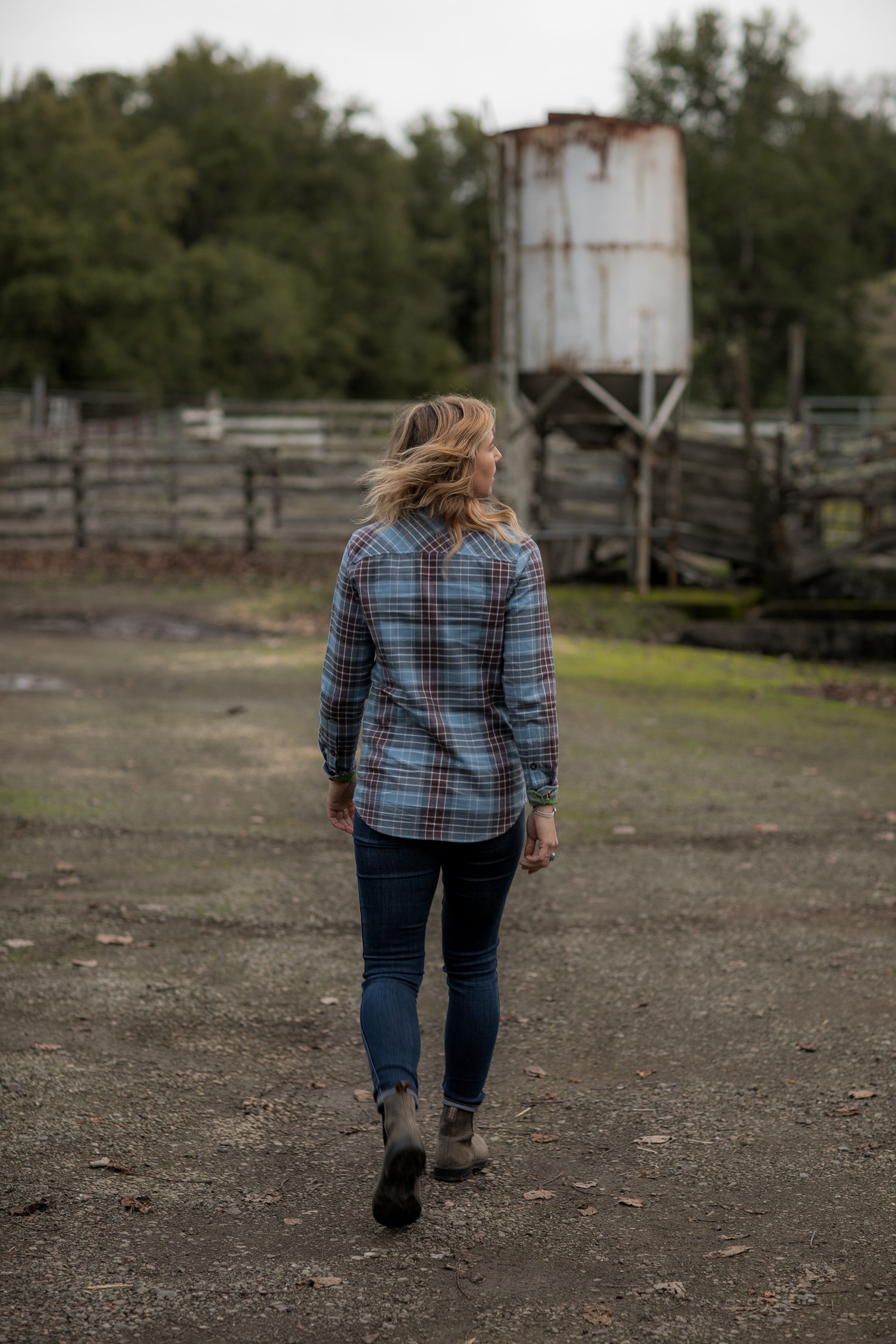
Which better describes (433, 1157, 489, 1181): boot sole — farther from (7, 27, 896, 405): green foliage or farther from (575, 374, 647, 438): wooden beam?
(7, 27, 896, 405): green foliage

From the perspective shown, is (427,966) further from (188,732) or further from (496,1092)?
(188,732)

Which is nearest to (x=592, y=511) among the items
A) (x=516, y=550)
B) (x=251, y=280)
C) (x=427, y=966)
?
(x=427, y=966)

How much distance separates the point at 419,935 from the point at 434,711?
57 centimetres

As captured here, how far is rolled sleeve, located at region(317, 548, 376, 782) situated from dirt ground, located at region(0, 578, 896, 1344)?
1111 mm

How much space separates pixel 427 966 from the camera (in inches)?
204

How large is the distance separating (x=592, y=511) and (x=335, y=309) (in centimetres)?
5242

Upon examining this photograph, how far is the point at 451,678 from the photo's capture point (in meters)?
3.31

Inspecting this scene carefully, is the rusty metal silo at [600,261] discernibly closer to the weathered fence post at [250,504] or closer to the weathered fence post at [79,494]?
the weathered fence post at [250,504]

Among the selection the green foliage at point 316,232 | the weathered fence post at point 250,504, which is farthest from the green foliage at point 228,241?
the weathered fence post at point 250,504

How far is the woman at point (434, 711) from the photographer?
326 cm

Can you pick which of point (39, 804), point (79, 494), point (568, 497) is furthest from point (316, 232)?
point (39, 804)

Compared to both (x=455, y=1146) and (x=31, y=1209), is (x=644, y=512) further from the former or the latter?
(x=31, y=1209)

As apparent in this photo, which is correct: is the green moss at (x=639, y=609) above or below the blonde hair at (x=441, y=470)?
below

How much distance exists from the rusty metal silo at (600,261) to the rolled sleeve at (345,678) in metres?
13.4
